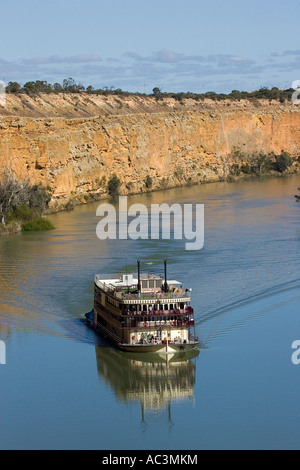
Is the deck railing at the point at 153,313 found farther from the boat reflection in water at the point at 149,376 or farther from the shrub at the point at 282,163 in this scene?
the shrub at the point at 282,163

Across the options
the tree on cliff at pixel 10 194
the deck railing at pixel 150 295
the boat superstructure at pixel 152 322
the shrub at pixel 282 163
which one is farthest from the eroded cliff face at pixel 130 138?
the boat superstructure at pixel 152 322

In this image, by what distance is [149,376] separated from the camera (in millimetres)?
20766

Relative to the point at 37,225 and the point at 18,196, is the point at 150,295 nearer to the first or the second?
the point at 37,225

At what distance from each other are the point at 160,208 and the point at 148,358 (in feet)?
94.2

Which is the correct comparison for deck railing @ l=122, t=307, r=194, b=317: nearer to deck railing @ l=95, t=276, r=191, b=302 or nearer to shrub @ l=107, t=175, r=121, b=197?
deck railing @ l=95, t=276, r=191, b=302

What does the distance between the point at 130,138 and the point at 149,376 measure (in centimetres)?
4237

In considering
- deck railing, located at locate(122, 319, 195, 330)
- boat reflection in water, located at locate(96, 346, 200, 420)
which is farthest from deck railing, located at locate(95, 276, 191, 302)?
boat reflection in water, located at locate(96, 346, 200, 420)

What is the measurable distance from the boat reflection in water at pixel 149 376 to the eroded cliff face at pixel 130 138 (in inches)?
1023

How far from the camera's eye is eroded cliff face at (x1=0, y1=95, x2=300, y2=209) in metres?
49.7

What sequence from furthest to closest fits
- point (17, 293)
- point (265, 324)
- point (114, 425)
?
point (17, 293)
point (265, 324)
point (114, 425)

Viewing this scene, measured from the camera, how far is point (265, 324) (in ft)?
79.0

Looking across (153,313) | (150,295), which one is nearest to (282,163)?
(150,295)
